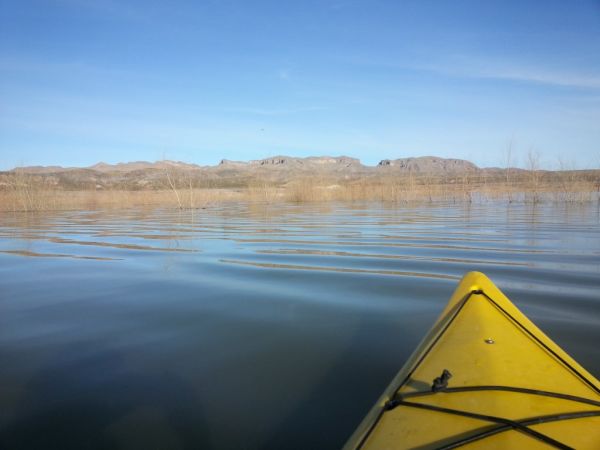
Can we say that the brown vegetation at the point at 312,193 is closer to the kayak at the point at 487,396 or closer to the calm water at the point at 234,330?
the calm water at the point at 234,330

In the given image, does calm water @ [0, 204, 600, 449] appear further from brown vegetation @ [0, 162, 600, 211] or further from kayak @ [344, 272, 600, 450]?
brown vegetation @ [0, 162, 600, 211]

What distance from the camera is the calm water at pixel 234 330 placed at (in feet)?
7.87

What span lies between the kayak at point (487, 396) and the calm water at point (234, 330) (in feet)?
1.97

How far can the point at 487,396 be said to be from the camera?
5.98 ft

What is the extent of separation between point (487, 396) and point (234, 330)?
98.2 inches

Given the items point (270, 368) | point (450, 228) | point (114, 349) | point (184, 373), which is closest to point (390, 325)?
point (270, 368)

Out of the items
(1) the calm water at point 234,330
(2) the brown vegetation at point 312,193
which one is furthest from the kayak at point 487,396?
(2) the brown vegetation at point 312,193

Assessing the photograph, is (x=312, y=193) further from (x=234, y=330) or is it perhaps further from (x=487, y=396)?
(x=487, y=396)

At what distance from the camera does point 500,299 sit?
8.62ft

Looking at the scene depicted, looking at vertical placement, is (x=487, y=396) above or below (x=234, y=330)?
above

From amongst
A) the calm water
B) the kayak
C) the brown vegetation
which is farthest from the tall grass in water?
the kayak

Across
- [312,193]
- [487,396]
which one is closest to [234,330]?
[487,396]

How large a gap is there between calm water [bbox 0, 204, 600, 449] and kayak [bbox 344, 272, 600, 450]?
1.97 feet

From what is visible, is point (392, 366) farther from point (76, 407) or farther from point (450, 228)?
point (450, 228)
